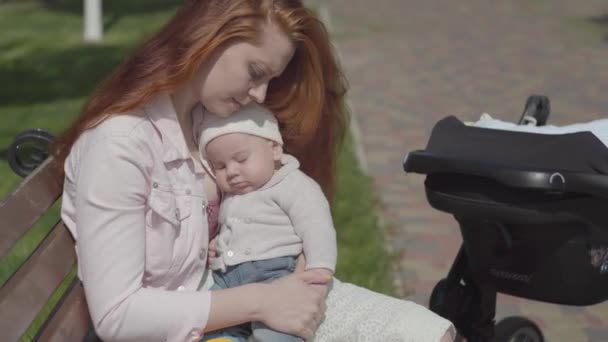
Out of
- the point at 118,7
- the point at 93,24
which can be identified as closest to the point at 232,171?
the point at 93,24

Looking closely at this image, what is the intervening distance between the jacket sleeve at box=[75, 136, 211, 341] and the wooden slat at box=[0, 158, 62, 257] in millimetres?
215

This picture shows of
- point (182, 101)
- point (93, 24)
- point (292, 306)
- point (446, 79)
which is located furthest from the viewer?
point (93, 24)

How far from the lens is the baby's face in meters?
2.47

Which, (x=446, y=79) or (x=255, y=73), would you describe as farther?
(x=446, y=79)

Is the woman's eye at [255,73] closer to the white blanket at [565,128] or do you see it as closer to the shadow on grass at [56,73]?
the white blanket at [565,128]

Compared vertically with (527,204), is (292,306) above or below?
below

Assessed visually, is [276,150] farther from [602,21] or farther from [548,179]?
[602,21]

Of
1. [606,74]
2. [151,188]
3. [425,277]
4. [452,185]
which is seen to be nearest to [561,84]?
[606,74]

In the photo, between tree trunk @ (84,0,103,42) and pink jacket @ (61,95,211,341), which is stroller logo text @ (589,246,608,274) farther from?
tree trunk @ (84,0,103,42)

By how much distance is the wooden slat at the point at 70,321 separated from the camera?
2.24 m

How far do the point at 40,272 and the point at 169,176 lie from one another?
1.19 feet

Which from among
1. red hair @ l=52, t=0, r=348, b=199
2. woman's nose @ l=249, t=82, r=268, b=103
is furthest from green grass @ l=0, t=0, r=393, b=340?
woman's nose @ l=249, t=82, r=268, b=103

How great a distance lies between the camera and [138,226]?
216 cm

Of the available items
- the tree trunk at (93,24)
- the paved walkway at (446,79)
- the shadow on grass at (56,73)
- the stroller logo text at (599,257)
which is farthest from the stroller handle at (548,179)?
the tree trunk at (93,24)
